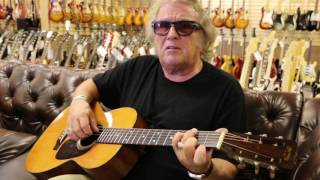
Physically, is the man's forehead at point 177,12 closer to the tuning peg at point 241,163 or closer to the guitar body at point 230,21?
the tuning peg at point 241,163

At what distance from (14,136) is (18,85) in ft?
1.14

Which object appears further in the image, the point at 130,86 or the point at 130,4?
the point at 130,4

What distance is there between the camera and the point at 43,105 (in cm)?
211

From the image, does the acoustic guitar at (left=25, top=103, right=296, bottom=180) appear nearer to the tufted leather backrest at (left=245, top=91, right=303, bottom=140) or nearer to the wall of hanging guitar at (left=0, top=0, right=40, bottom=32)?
the tufted leather backrest at (left=245, top=91, right=303, bottom=140)

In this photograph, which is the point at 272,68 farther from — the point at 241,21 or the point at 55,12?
the point at 55,12

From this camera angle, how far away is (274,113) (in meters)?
1.59

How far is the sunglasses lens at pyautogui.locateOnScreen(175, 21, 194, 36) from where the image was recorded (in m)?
1.46

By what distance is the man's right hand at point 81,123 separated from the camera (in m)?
Result: 1.50

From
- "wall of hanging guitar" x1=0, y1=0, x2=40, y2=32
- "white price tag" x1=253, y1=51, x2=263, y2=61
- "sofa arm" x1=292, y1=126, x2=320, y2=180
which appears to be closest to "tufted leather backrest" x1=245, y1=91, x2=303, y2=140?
"sofa arm" x1=292, y1=126, x2=320, y2=180

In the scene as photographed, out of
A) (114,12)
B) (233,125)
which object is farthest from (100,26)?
(233,125)

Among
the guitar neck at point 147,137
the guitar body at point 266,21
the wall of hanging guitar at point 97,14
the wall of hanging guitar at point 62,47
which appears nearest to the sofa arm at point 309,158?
the guitar neck at point 147,137

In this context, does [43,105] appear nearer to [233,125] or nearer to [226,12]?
[233,125]

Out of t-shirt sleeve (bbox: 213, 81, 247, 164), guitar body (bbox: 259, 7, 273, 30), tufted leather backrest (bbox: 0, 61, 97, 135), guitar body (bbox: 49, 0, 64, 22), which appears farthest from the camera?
guitar body (bbox: 49, 0, 64, 22)

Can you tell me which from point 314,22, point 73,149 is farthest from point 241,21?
point 73,149
